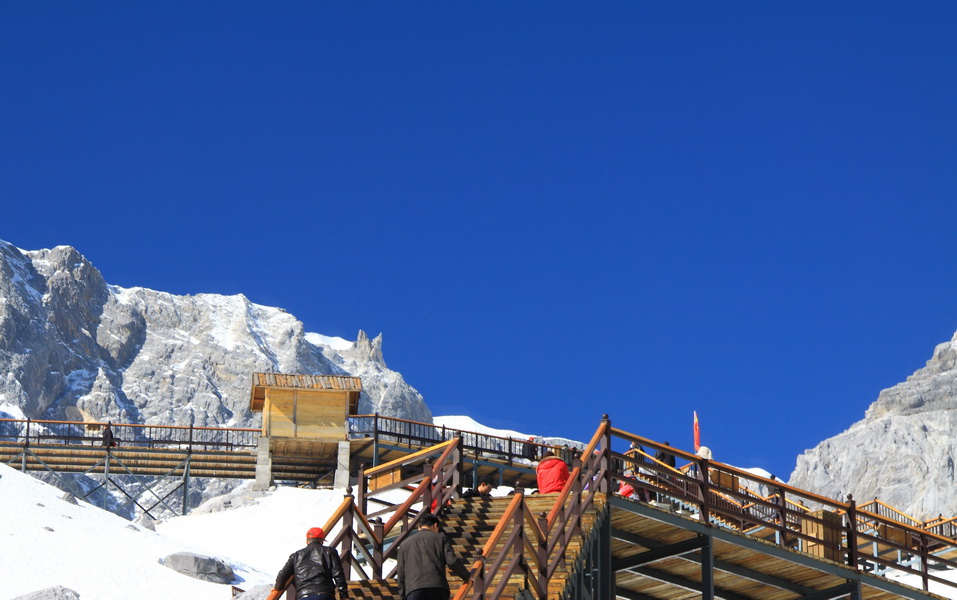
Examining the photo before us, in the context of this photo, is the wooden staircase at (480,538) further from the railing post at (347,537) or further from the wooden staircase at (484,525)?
the railing post at (347,537)

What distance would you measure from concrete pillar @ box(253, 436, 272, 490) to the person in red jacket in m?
29.0

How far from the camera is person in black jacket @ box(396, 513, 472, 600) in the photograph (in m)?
15.2

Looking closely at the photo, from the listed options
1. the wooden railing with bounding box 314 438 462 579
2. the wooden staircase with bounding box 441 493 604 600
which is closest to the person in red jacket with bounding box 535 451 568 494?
the wooden staircase with bounding box 441 493 604 600

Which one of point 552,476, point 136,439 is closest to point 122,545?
point 552,476

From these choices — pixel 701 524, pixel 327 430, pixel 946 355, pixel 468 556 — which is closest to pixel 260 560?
pixel 327 430

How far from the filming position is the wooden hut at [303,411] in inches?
1965

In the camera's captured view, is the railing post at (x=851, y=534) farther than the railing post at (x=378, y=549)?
Yes

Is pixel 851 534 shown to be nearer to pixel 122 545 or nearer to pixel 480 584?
pixel 480 584

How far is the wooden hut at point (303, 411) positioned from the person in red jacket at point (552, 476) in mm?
28948

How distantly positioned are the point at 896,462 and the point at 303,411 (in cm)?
10330

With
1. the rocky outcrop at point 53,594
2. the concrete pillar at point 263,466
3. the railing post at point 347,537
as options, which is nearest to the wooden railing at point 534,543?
the railing post at point 347,537

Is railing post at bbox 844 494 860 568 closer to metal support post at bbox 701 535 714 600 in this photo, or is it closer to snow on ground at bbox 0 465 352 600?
metal support post at bbox 701 535 714 600

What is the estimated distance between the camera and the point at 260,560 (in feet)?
123


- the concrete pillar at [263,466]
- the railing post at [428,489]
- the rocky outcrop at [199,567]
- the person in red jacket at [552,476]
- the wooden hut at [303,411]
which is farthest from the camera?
the wooden hut at [303,411]
